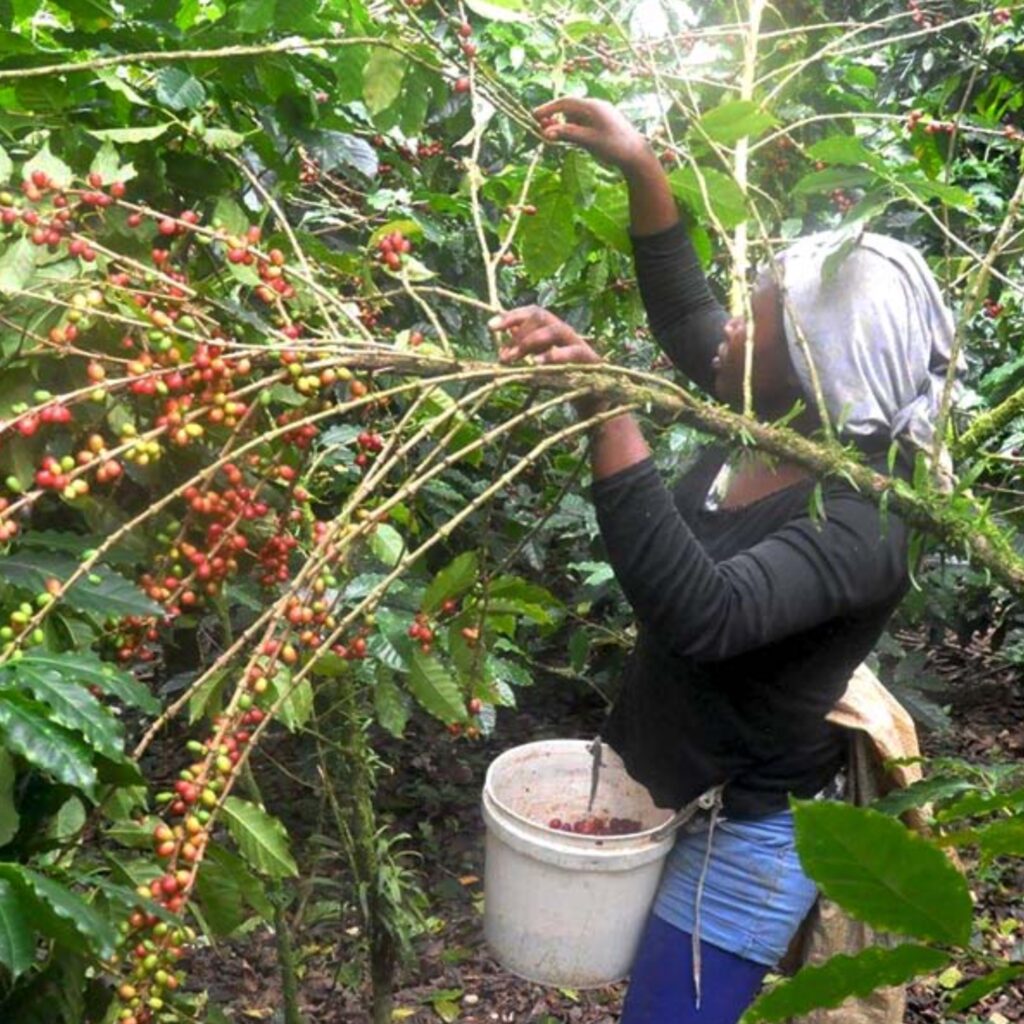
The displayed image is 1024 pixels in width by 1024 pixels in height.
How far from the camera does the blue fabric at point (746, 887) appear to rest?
1767 millimetres

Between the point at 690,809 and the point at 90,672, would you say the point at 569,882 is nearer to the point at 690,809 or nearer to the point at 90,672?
the point at 690,809

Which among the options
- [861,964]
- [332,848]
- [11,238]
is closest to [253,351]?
[11,238]

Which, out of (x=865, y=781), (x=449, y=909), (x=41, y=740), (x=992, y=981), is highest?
(x=992, y=981)

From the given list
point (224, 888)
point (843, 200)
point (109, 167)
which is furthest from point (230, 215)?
point (843, 200)

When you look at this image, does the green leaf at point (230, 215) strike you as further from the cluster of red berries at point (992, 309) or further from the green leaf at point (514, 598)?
the cluster of red berries at point (992, 309)

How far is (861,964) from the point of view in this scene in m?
0.55

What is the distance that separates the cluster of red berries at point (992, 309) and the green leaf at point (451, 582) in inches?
91.8

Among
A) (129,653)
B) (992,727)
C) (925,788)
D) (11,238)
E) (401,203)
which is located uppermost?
(11,238)

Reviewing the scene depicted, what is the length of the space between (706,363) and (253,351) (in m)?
1.06

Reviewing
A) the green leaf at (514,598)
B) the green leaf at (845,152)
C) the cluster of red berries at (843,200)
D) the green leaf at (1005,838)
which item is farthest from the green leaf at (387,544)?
the cluster of red berries at (843,200)

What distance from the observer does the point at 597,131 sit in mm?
1530

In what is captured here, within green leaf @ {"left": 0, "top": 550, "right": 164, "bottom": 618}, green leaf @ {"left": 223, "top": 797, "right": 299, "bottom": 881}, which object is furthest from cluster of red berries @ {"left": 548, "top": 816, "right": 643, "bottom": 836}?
green leaf @ {"left": 0, "top": 550, "right": 164, "bottom": 618}

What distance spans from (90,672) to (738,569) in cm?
77

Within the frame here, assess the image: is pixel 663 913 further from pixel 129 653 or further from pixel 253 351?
pixel 253 351
